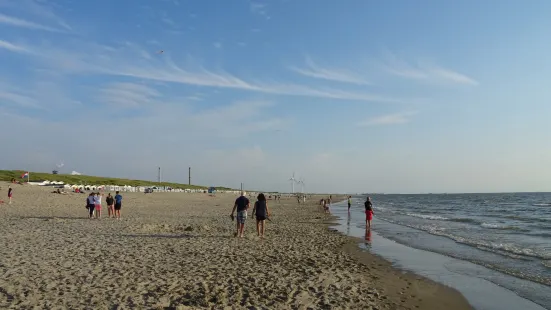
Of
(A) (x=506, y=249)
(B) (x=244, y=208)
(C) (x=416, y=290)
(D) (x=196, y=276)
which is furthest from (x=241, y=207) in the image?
(A) (x=506, y=249)

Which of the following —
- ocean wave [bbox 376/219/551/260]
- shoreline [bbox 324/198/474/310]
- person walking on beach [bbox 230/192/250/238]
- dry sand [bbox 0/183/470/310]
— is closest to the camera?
dry sand [bbox 0/183/470/310]


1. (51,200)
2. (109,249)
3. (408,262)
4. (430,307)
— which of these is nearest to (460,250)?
(408,262)

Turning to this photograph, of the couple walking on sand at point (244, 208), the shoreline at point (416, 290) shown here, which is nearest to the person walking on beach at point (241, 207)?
the couple walking on sand at point (244, 208)

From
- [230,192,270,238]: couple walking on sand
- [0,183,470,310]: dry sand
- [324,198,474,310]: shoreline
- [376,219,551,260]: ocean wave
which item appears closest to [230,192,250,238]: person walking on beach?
[230,192,270,238]: couple walking on sand

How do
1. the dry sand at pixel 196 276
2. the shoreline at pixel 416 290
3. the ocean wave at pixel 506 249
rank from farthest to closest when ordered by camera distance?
the ocean wave at pixel 506 249 → the shoreline at pixel 416 290 → the dry sand at pixel 196 276

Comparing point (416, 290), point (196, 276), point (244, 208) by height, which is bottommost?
point (416, 290)

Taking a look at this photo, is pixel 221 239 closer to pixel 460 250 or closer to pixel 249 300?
pixel 249 300

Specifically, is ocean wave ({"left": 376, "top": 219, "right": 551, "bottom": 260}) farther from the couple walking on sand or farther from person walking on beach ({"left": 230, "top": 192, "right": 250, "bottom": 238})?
person walking on beach ({"left": 230, "top": 192, "right": 250, "bottom": 238})

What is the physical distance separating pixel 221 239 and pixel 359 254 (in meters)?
5.52

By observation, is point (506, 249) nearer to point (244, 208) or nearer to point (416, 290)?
point (416, 290)

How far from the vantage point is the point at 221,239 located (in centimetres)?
1587

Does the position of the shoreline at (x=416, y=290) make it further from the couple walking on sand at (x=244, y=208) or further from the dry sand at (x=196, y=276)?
the couple walking on sand at (x=244, y=208)

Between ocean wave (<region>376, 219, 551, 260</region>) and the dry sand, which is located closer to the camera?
the dry sand

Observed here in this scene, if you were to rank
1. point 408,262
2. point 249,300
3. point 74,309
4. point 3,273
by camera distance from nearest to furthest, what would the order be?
point 74,309, point 249,300, point 3,273, point 408,262
